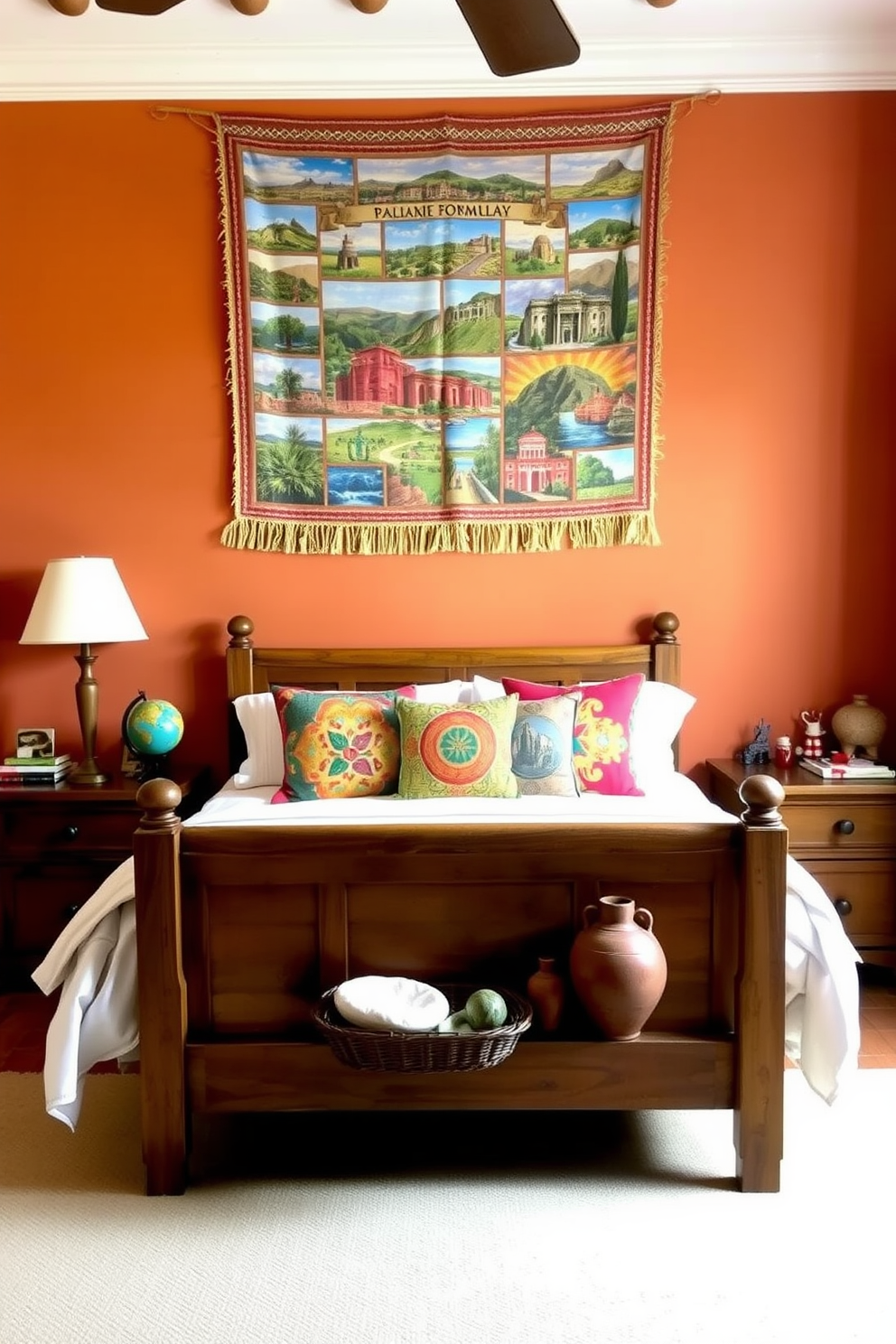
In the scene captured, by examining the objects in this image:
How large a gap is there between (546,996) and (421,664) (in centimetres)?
163

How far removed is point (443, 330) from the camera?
360cm

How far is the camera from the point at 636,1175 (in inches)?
89.8

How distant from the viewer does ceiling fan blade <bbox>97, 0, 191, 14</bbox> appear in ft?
6.33

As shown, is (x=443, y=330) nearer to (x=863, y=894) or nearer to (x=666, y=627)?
(x=666, y=627)

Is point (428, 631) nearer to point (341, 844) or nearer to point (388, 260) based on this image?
point (388, 260)

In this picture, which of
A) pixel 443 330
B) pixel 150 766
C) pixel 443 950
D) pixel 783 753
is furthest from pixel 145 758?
pixel 783 753

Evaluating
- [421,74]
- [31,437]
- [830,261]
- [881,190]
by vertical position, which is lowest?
[31,437]

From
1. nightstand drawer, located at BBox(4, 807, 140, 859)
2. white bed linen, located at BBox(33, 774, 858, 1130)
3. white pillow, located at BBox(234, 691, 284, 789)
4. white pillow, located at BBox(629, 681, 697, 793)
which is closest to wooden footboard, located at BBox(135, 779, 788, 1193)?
white bed linen, located at BBox(33, 774, 858, 1130)

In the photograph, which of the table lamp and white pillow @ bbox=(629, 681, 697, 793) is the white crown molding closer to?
the table lamp

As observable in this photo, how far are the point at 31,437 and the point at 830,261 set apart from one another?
2.77 metres

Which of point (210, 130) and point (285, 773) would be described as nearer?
point (285, 773)

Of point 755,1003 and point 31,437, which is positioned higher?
point 31,437

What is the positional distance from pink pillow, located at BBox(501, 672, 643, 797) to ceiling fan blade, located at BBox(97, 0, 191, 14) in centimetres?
197

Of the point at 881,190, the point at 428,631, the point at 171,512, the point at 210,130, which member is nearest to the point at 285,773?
the point at 428,631
